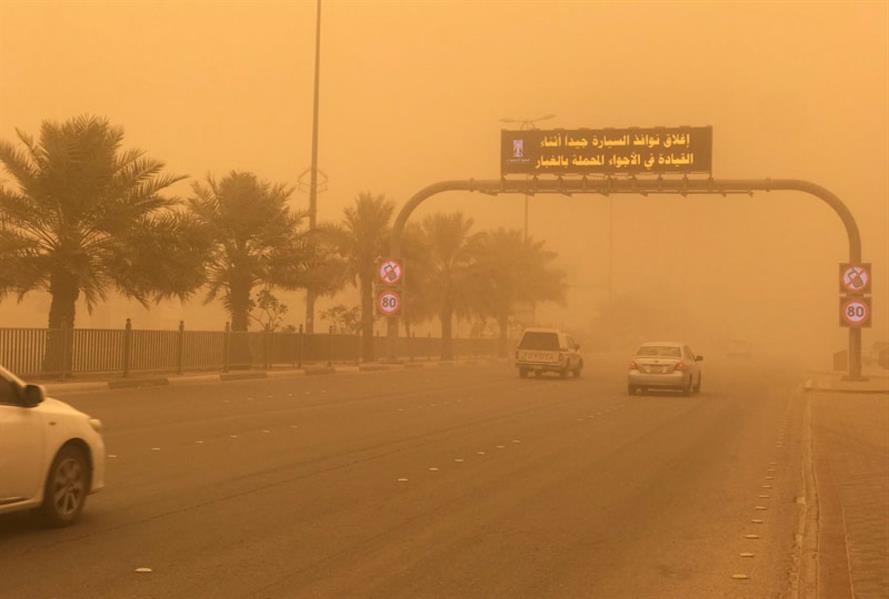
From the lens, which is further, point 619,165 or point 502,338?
point 502,338

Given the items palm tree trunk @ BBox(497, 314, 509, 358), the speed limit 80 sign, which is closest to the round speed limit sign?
the speed limit 80 sign

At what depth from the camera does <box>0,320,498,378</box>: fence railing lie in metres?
30.0

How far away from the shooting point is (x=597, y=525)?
10.7 metres

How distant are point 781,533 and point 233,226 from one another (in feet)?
111

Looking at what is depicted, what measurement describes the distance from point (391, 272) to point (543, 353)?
34.2 feet

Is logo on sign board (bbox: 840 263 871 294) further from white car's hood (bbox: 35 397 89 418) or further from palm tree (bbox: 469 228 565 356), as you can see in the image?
white car's hood (bbox: 35 397 89 418)

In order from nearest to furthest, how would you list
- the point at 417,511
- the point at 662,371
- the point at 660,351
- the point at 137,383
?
the point at 417,511, the point at 137,383, the point at 662,371, the point at 660,351

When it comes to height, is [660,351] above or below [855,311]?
below

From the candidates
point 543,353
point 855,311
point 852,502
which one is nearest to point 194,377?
point 543,353

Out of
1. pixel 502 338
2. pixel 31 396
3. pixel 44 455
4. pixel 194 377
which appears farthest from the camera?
pixel 502 338

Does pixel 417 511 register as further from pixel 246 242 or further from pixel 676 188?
pixel 676 188

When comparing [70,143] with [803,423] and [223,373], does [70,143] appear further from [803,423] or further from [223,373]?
[803,423]

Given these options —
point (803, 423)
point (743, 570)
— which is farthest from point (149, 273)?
point (743, 570)

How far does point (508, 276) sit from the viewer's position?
72688 millimetres
